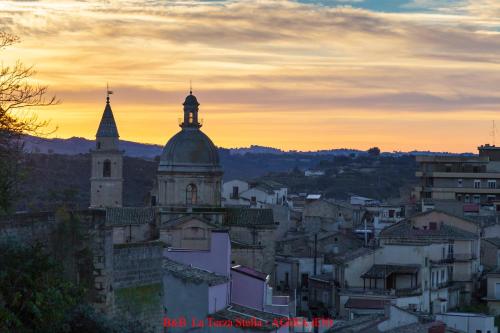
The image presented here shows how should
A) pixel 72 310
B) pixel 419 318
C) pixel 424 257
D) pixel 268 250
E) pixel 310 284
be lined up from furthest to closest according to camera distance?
1. pixel 268 250
2. pixel 310 284
3. pixel 424 257
4. pixel 419 318
5. pixel 72 310

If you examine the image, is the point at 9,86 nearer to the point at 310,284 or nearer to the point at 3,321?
the point at 3,321

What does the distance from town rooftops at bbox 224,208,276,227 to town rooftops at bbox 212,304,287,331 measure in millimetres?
31170

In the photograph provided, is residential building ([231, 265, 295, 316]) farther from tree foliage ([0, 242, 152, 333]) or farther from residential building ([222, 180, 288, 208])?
residential building ([222, 180, 288, 208])

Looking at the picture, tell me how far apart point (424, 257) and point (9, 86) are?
29653mm

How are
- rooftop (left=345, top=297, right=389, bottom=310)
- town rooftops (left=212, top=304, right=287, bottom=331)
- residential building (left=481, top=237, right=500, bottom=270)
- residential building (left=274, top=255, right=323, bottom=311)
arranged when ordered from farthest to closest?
residential building (left=481, top=237, right=500, bottom=270)
residential building (left=274, top=255, right=323, bottom=311)
rooftop (left=345, top=297, right=389, bottom=310)
town rooftops (left=212, top=304, right=287, bottom=331)

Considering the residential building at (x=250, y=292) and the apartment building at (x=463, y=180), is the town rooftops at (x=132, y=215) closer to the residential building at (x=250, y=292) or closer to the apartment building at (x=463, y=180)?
the residential building at (x=250, y=292)

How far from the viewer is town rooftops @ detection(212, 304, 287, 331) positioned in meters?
28.3

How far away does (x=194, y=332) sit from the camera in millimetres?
27594

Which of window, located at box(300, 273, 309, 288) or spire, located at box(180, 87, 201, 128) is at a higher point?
spire, located at box(180, 87, 201, 128)

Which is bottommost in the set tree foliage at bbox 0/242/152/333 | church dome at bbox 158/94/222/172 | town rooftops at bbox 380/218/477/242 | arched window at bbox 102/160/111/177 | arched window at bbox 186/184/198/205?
town rooftops at bbox 380/218/477/242

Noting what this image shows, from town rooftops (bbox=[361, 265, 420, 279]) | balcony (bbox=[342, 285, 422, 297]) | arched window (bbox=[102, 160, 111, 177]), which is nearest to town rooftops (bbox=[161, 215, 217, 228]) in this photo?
town rooftops (bbox=[361, 265, 420, 279])

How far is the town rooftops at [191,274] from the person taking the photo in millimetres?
27688

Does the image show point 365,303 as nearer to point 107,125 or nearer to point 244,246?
point 244,246

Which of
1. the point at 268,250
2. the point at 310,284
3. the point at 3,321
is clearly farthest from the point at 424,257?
the point at 3,321
